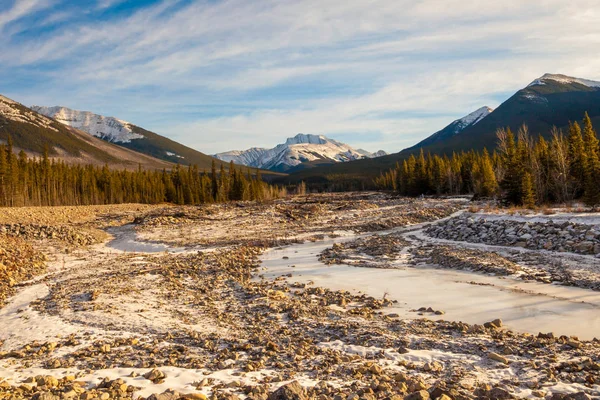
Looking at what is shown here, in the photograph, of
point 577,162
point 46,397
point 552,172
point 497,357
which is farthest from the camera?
point 552,172

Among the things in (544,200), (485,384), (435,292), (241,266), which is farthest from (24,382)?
(544,200)

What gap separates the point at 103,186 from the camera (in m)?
97.4

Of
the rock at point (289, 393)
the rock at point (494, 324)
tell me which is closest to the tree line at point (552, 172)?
the rock at point (494, 324)

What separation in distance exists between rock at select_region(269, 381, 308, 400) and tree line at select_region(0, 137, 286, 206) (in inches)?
3167

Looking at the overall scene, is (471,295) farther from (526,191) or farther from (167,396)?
(526,191)

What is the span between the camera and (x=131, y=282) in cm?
1439

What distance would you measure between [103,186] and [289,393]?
10617 centimetres

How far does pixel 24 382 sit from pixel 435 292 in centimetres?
1094

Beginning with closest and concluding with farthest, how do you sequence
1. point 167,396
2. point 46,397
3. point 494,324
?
point 46,397, point 167,396, point 494,324

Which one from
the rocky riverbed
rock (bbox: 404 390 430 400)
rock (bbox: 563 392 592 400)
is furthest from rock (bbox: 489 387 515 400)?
rock (bbox: 404 390 430 400)

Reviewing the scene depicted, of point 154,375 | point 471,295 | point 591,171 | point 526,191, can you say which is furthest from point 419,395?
point 591,171

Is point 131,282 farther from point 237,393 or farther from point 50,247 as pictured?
point 50,247

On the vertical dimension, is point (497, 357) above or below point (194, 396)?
below

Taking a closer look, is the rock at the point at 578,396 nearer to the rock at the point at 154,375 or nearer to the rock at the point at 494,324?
the rock at the point at 494,324
